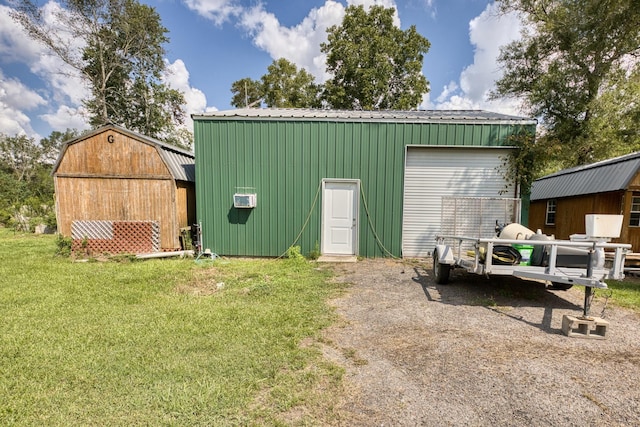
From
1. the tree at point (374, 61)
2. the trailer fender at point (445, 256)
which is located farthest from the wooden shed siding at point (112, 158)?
the tree at point (374, 61)

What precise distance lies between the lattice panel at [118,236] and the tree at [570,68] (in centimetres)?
1393

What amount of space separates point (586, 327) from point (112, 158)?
10.6 metres

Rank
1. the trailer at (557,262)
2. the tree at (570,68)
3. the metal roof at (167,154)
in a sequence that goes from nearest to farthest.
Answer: the trailer at (557,262) < the metal roof at (167,154) < the tree at (570,68)

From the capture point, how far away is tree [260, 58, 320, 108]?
23.5 meters

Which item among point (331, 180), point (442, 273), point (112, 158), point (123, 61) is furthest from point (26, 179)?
point (442, 273)

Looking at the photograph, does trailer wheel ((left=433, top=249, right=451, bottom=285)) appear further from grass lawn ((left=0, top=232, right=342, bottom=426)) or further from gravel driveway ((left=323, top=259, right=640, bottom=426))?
grass lawn ((left=0, top=232, right=342, bottom=426))

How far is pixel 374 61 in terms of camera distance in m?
20.3

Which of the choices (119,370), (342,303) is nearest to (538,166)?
(342,303)

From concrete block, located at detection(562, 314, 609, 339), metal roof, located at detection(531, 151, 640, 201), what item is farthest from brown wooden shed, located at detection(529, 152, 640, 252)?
concrete block, located at detection(562, 314, 609, 339)

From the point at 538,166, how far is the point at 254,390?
859 centimetres

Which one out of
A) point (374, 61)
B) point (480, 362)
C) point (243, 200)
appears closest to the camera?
point (480, 362)

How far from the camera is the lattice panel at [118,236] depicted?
796cm

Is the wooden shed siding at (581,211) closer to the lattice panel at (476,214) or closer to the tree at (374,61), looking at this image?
the lattice panel at (476,214)

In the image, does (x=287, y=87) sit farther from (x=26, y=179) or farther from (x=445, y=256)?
(x=26, y=179)
